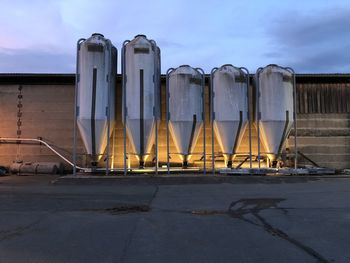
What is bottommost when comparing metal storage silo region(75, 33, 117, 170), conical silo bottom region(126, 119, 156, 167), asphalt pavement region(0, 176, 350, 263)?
asphalt pavement region(0, 176, 350, 263)

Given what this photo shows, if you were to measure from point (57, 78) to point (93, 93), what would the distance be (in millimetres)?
4184

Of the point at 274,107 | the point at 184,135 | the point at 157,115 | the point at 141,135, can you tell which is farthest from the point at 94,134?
the point at 274,107

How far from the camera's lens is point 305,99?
21.0 meters

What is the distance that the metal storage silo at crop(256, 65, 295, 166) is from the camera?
17906 millimetres

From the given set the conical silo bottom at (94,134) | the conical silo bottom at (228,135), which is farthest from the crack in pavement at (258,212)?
the conical silo bottom at (94,134)

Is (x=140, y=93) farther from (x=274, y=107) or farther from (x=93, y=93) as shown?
(x=274, y=107)

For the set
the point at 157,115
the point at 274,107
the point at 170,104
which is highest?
the point at 170,104

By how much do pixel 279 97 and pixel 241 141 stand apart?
123 inches

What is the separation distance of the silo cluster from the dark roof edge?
2608mm

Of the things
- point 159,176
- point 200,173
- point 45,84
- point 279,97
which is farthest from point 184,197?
point 45,84

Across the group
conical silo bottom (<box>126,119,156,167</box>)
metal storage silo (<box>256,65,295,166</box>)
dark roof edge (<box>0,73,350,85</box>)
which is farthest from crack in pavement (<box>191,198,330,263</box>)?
dark roof edge (<box>0,73,350,85</box>)

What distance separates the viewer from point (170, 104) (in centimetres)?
1791

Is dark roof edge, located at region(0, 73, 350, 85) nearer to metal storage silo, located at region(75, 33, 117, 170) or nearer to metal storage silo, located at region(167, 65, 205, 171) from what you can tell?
metal storage silo, located at region(167, 65, 205, 171)

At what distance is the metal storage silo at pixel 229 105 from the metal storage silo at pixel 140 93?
8.40 ft
